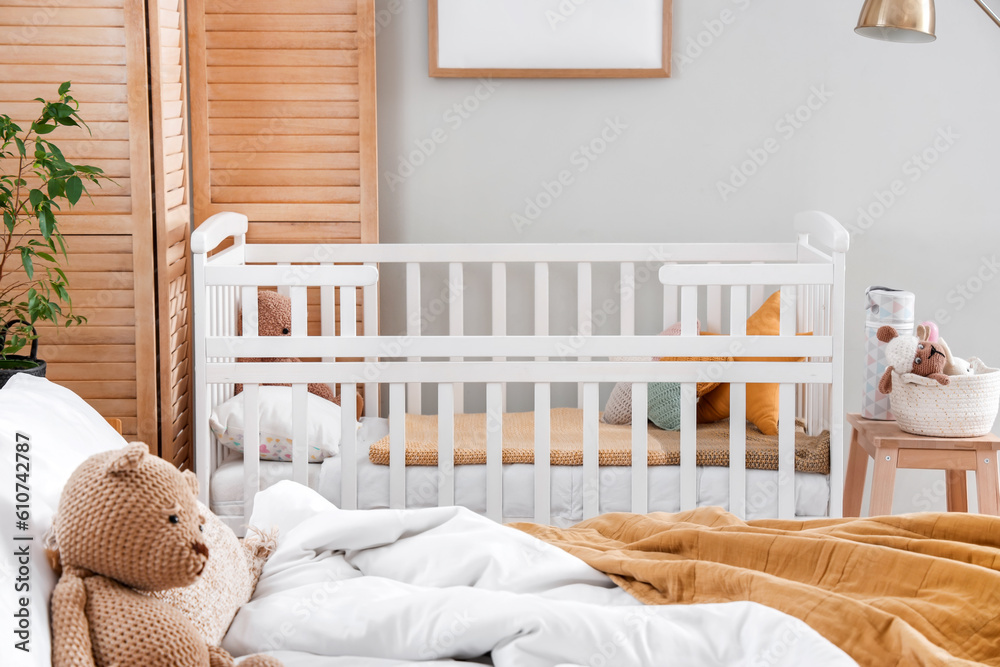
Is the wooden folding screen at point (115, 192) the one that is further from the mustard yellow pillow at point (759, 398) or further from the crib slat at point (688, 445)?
the mustard yellow pillow at point (759, 398)

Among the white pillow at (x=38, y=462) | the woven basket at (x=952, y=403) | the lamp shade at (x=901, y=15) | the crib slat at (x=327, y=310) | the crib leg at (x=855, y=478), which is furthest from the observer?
the crib slat at (x=327, y=310)

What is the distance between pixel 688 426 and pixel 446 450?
1.75 feet

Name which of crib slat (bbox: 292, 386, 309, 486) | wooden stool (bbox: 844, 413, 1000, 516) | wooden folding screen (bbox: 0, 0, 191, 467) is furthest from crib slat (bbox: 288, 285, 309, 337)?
wooden stool (bbox: 844, 413, 1000, 516)

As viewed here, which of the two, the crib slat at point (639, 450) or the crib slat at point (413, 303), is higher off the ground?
the crib slat at point (413, 303)

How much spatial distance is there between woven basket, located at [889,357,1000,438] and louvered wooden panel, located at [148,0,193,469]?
1.70 m

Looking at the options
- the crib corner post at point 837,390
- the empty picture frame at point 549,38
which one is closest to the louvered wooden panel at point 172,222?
the empty picture frame at point 549,38

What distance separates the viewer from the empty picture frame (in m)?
2.44

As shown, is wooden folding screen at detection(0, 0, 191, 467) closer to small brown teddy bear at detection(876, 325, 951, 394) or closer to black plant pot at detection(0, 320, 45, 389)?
black plant pot at detection(0, 320, 45, 389)

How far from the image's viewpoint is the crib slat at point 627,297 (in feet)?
8.04

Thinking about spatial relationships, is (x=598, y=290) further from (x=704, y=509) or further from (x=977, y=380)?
(x=704, y=509)

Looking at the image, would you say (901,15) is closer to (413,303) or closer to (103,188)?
(413,303)

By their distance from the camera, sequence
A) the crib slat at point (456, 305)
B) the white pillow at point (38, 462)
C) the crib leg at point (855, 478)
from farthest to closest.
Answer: the crib slat at point (456, 305), the crib leg at point (855, 478), the white pillow at point (38, 462)

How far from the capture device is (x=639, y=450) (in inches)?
75.5

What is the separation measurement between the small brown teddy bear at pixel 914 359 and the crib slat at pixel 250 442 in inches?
54.2
